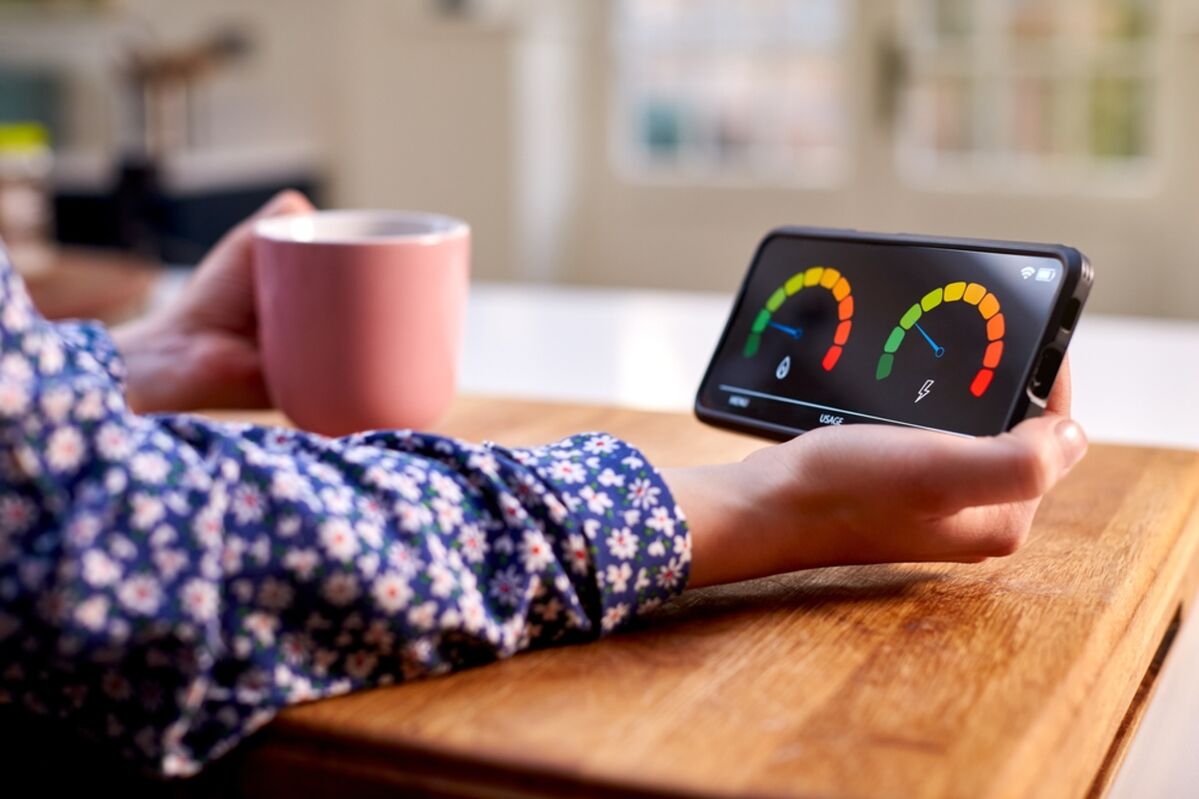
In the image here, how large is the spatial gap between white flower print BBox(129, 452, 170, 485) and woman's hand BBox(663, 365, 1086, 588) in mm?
193

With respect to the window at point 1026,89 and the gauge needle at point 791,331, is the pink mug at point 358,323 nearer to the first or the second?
the gauge needle at point 791,331

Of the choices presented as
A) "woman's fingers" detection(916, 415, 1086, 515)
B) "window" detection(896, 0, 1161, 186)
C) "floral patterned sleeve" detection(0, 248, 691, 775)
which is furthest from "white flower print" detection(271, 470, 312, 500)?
"window" detection(896, 0, 1161, 186)

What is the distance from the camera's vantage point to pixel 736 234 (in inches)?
144

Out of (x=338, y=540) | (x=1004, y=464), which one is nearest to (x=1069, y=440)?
(x=1004, y=464)

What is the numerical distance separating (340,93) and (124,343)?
9.78ft

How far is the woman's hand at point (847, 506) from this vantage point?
19.2 inches

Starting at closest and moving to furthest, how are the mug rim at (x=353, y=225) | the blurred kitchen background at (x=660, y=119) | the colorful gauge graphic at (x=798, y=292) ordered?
the colorful gauge graphic at (x=798, y=292) < the mug rim at (x=353, y=225) < the blurred kitchen background at (x=660, y=119)

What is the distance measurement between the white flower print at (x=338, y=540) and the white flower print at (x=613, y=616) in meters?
0.09

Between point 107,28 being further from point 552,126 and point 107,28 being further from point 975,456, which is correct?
point 975,456

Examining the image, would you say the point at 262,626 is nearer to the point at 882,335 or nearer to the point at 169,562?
the point at 169,562

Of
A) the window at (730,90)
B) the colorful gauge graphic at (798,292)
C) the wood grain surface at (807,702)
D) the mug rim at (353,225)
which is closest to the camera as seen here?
the wood grain surface at (807,702)

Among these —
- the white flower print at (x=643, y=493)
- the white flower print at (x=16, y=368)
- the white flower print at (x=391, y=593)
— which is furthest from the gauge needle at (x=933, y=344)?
the white flower print at (x=16, y=368)

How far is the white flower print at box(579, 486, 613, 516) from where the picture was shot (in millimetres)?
496

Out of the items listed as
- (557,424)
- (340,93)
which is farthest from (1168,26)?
(557,424)
